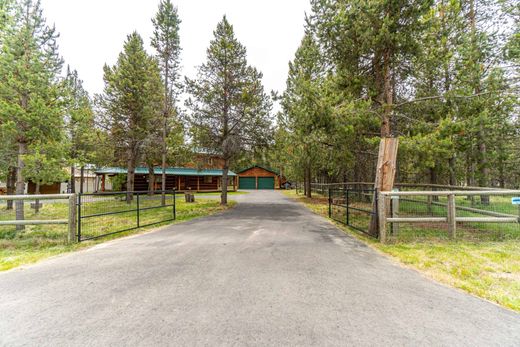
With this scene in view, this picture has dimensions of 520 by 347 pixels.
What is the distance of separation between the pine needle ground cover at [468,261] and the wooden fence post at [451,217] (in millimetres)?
228

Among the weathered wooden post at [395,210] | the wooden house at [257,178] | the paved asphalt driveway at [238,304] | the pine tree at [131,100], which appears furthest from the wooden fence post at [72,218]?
the wooden house at [257,178]

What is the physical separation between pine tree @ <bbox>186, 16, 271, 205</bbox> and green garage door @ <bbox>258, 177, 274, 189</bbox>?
1199 inches

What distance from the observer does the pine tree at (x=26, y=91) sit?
7051 millimetres

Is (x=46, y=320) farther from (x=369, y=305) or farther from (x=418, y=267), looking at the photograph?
(x=418, y=267)

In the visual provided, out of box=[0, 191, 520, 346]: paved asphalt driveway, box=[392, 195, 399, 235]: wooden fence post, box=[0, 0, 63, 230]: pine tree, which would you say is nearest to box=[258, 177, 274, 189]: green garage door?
box=[0, 0, 63, 230]: pine tree

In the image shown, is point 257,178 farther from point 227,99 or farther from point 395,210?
point 395,210

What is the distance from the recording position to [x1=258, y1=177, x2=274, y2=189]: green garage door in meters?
44.9

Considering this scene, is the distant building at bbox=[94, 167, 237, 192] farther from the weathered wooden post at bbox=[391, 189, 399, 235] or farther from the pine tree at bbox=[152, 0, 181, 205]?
the weathered wooden post at bbox=[391, 189, 399, 235]

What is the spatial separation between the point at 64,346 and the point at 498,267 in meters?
6.46

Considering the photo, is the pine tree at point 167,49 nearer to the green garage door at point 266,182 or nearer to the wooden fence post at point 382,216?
the wooden fence post at point 382,216

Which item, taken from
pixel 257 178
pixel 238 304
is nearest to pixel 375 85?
pixel 238 304

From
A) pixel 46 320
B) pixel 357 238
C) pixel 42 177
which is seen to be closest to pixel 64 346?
pixel 46 320

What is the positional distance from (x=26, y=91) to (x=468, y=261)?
13.3 m

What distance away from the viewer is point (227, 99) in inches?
572
